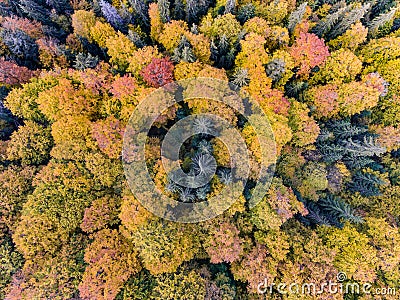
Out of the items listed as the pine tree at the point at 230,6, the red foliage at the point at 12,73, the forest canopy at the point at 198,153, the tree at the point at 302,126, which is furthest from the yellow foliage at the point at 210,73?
the red foliage at the point at 12,73

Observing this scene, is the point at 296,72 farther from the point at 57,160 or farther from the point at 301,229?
the point at 57,160

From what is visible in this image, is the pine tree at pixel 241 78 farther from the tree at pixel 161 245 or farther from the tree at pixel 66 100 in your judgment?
the tree at pixel 161 245

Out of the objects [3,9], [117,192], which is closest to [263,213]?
[117,192]

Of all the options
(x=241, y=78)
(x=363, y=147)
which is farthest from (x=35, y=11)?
(x=363, y=147)

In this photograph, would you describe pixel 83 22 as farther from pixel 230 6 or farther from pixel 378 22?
pixel 378 22

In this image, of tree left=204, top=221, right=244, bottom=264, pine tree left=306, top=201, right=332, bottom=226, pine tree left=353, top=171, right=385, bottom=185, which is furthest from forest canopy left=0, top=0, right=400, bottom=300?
pine tree left=353, top=171, right=385, bottom=185
